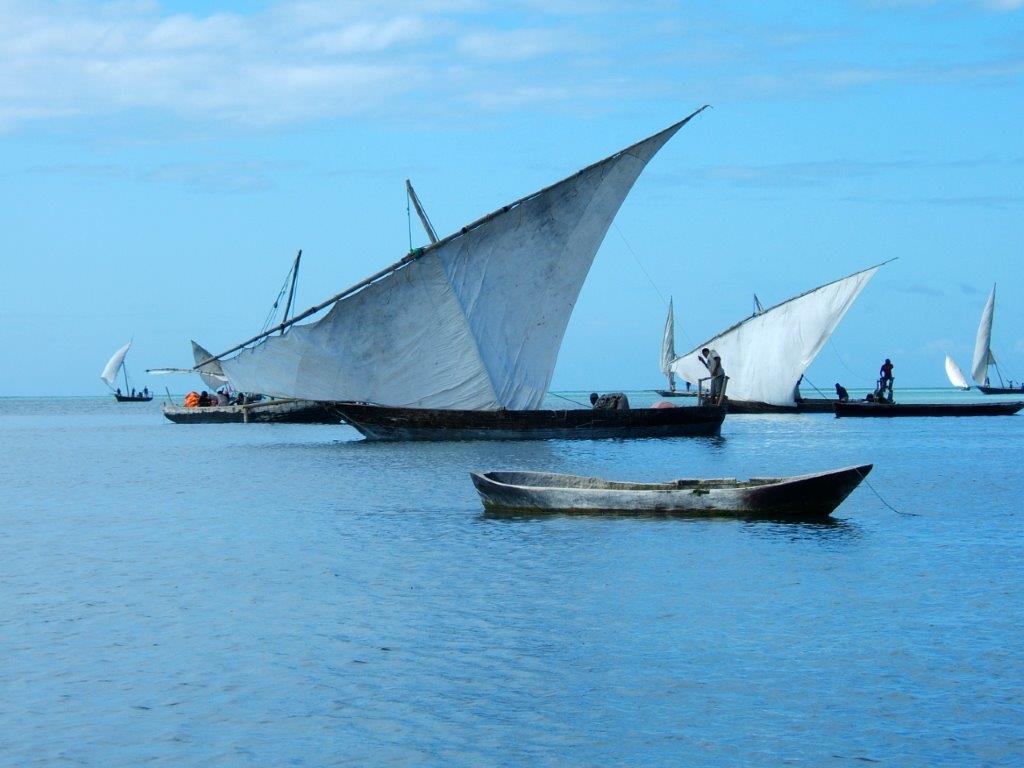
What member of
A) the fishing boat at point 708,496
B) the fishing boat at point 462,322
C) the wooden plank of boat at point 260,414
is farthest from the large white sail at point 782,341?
the fishing boat at point 708,496

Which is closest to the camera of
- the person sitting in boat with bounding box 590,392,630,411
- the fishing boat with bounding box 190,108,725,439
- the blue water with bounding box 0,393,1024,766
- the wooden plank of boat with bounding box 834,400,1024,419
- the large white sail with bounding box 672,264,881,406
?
the blue water with bounding box 0,393,1024,766

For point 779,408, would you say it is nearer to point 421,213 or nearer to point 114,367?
point 421,213

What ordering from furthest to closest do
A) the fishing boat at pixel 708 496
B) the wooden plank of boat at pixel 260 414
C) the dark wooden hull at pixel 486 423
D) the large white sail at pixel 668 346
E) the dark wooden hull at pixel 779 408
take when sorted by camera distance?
the large white sail at pixel 668 346, the dark wooden hull at pixel 779 408, the wooden plank of boat at pixel 260 414, the dark wooden hull at pixel 486 423, the fishing boat at pixel 708 496

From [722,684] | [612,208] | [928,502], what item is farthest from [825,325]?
[722,684]

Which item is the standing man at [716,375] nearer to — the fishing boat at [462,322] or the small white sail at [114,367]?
the fishing boat at [462,322]

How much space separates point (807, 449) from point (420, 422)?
14076mm

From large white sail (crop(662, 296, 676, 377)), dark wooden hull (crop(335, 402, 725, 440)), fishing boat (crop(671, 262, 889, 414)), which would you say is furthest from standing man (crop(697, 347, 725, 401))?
large white sail (crop(662, 296, 676, 377))

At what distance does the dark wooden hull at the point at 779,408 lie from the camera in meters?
81.2

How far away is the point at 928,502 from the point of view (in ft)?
93.8

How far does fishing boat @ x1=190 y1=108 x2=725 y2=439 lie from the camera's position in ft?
144

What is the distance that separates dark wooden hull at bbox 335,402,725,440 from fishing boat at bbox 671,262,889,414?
19.9 metres

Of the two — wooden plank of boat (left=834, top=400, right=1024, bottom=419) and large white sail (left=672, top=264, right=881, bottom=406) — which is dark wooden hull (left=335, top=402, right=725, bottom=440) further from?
wooden plank of boat (left=834, top=400, right=1024, bottom=419)

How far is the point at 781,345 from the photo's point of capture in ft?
249

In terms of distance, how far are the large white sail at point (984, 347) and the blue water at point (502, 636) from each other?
101636 mm
